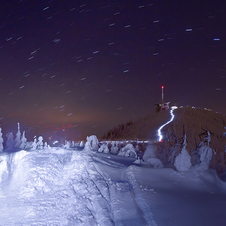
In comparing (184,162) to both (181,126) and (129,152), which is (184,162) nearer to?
(129,152)

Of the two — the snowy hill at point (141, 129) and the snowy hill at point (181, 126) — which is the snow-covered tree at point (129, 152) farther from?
the snowy hill at point (141, 129)

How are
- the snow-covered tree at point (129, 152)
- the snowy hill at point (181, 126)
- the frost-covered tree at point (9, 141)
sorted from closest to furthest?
the snow-covered tree at point (129, 152)
the frost-covered tree at point (9, 141)
the snowy hill at point (181, 126)

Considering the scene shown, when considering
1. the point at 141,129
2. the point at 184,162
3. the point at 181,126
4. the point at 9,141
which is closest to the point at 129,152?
the point at 184,162

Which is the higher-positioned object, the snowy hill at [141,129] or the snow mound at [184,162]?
the snow mound at [184,162]

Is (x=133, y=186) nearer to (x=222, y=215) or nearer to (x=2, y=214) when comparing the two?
(x=222, y=215)

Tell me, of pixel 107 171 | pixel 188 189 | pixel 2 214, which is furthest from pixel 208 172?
pixel 2 214

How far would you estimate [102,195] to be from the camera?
9977mm

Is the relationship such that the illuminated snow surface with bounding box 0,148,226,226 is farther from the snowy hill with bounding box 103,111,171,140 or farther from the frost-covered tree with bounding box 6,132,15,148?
the snowy hill with bounding box 103,111,171,140

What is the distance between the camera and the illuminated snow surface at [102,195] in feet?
24.7

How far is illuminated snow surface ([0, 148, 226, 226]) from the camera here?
7523 mm

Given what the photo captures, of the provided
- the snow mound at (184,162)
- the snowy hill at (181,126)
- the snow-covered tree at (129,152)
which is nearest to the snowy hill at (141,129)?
the snowy hill at (181,126)

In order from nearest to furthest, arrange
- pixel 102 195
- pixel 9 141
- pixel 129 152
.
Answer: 1. pixel 102 195
2. pixel 129 152
3. pixel 9 141

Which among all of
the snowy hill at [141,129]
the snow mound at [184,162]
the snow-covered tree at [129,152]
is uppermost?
the snow mound at [184,162]

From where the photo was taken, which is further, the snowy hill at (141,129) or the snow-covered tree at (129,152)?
the snowy hill at (141,129)
